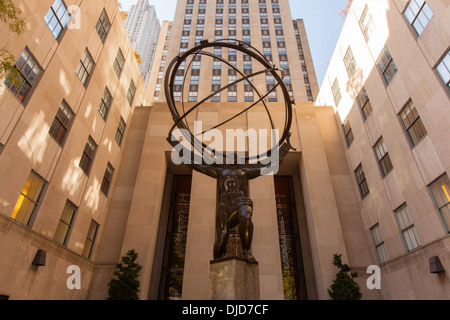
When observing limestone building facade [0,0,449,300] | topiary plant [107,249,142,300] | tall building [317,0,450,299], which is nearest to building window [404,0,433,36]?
tall building [317,0,450,299]

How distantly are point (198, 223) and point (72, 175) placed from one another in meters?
7.32

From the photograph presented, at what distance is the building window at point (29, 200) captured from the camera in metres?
10.6

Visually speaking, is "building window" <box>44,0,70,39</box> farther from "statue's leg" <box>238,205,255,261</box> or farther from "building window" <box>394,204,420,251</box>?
"building window" <box>394,204,420,251</box>

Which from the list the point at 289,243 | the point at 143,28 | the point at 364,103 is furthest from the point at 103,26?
the point at 143,28

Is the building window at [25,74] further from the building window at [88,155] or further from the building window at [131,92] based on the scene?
the building window at [131,92]

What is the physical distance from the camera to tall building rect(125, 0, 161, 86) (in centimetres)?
14288

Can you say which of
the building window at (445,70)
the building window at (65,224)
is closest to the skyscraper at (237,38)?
the building window at (65,224)

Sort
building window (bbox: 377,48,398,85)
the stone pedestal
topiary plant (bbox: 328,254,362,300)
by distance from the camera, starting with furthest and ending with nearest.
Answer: building window (bbox: 377,48,398,85), topiary plant (bbox: 328,254,362,300), the stone pedestal

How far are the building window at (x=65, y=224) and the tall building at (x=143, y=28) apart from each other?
133 meters

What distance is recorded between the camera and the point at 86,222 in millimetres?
15023

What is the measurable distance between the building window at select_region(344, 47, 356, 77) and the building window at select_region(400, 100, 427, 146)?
6162mm

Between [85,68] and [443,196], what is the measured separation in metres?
18.0
